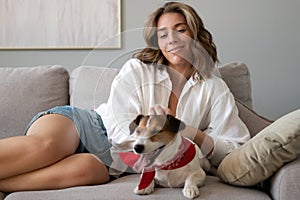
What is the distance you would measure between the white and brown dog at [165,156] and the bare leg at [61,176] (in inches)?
6.9

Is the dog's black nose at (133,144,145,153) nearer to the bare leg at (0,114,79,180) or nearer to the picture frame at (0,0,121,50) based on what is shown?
the bare leg at (0,114,79,180)

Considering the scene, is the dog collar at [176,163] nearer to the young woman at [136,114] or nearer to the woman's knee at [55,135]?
the young woman at [136,114]

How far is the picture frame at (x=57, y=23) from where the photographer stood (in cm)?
241

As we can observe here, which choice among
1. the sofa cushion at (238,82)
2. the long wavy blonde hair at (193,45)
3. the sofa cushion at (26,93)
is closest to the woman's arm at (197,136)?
the long wavy blonde hair at (193,45)

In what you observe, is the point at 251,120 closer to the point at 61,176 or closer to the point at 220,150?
the point at 220,150

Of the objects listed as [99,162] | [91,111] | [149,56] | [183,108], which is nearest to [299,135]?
[183,108]

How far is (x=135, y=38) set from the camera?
1484 mm

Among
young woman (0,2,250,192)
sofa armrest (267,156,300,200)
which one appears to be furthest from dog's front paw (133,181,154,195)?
sofa armrest (267,156,300,200)

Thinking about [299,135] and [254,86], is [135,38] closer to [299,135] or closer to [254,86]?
[299,135]

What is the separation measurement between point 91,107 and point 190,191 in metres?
0.69

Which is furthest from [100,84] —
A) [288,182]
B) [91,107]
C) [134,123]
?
[288,182]

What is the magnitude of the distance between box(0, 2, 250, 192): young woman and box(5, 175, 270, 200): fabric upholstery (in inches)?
2.8

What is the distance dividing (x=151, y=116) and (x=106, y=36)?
1316 mm

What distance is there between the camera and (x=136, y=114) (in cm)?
130
